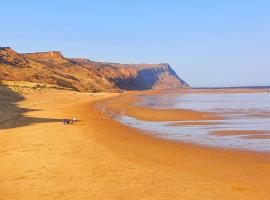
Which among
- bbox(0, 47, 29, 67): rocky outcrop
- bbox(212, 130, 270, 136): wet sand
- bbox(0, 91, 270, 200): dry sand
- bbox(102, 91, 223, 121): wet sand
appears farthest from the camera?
bbox(0, 47, 29, 67): rocky outcrop

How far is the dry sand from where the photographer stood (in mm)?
9375

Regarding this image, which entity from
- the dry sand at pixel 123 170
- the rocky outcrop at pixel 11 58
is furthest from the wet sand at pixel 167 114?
the rocky outcrop at pixel 11 58

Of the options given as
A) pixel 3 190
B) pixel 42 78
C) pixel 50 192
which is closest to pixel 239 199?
pixel 50 192

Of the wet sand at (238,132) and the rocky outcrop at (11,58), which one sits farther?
the rocky outcrop at (11,58)

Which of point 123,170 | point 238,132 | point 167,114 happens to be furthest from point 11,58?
point 123,170

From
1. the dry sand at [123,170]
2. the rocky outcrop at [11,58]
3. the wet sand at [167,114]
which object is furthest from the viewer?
the rocky outcrop at [11,58]

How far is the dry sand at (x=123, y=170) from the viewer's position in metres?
9.38

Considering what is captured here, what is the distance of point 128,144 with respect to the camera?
16969mm

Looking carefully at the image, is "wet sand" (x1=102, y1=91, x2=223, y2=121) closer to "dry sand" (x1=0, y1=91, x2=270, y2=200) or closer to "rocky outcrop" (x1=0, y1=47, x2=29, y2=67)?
"dry sand" (x1=0, y1=91, x2=270, y2=200)

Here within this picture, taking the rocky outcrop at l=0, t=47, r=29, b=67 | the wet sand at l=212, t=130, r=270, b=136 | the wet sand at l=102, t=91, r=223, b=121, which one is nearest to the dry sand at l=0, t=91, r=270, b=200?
the wet sand at l=212, t=130, r=270, b=136

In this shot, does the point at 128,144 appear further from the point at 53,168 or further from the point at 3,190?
the point at 3,190

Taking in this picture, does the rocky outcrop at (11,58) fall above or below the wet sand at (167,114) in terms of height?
above

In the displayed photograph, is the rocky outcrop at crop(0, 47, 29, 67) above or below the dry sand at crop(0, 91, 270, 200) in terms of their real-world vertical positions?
above

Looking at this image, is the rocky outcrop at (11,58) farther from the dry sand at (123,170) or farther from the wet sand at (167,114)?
the dry sand at (123,170)
